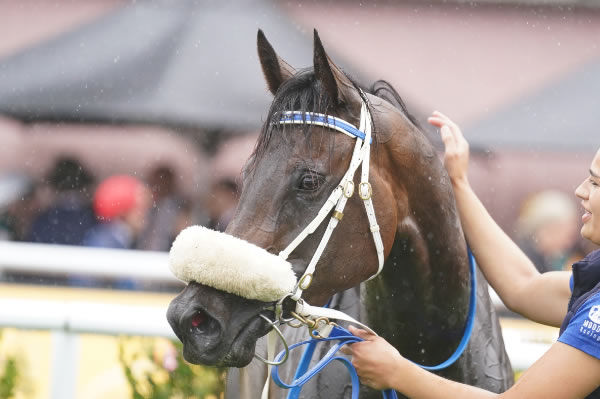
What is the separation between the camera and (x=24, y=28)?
914cm

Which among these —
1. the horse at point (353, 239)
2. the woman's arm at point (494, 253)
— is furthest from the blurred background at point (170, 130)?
the horse at point (353, 239)

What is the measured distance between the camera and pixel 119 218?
18.1 feet

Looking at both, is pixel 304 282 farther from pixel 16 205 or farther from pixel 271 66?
pixel 16 205

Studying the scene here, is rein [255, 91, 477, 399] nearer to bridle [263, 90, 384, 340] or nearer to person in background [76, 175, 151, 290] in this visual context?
bridle [263, 90, 384, 340]

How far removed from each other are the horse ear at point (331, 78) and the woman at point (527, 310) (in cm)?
43

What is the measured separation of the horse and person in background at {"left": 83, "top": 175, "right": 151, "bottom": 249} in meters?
2.99

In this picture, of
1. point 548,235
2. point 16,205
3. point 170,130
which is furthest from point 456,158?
point 16,205

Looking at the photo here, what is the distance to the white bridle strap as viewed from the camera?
81.4 inches

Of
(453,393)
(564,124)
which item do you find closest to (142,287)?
(453,393)

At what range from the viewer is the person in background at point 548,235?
516cm

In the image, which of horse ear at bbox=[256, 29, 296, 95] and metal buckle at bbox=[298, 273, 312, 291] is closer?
metal buckle at bbox=[298, 273, 312, 291]

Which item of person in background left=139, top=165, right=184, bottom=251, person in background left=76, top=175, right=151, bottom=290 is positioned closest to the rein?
person in background left=76, top=175, right=151, bottom=290

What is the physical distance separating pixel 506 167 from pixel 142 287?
5150mm

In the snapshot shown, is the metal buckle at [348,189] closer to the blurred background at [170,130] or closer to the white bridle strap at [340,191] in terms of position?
the white bridle strap at [340,191]
